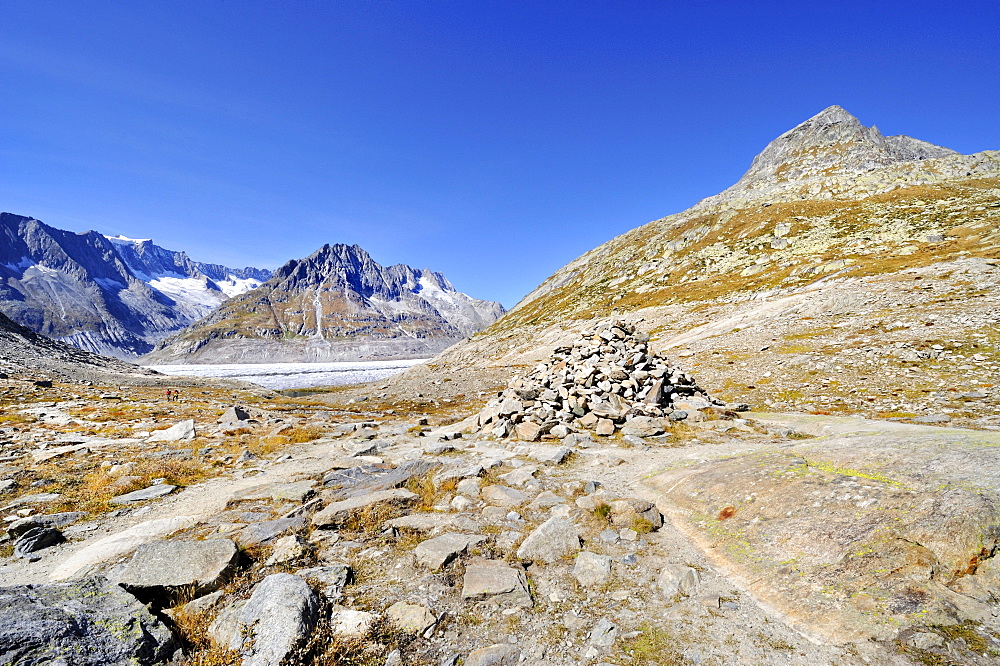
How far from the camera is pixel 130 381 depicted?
61.4m

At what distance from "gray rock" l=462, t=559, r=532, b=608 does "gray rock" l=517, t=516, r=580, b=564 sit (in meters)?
0.65

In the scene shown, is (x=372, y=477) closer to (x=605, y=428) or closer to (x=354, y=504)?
(x=354, y=504)

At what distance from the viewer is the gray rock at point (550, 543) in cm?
722

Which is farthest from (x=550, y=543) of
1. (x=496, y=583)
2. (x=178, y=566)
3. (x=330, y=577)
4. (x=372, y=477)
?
(x=372, y=477)

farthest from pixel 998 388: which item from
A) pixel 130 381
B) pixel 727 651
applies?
pixel 130 381

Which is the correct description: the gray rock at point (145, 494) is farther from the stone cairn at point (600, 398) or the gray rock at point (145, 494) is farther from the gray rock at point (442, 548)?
the stone cairn at point (600, 398)

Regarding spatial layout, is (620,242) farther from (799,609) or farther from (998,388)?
(799,609)

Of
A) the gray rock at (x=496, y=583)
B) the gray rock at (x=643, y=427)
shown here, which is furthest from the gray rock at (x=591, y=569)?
the gray rock at (x=643, y=427)

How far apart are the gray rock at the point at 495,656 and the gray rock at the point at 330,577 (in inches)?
95.9

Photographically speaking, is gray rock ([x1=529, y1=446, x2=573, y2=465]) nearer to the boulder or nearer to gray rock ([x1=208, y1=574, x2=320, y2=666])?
gray rock ([x1=208, y1=574, x2=320, y2=666])

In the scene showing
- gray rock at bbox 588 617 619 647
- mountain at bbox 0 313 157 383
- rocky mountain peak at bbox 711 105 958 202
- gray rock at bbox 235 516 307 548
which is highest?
rocky mountain peak at bbox 711 105 958 202

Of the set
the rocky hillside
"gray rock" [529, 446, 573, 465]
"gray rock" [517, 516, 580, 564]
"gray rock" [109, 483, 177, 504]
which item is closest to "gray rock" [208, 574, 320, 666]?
"gray rock" [517, 516, 580, 564]

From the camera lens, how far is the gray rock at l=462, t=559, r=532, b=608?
5.97m

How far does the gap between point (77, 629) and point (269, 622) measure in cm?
189
